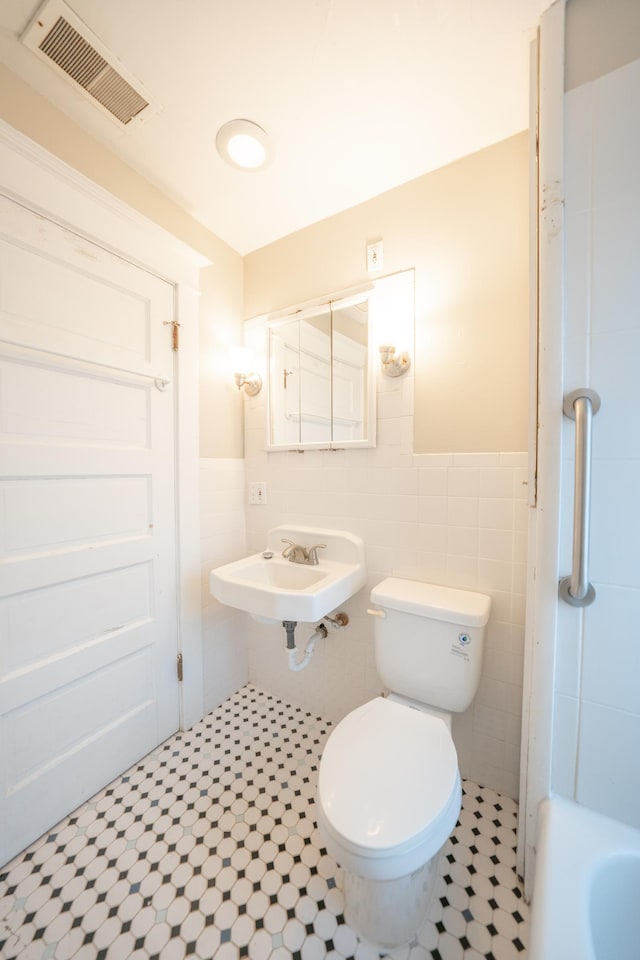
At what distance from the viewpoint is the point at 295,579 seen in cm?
156

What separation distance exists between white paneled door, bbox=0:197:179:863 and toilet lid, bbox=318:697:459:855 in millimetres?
917

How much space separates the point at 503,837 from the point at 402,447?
1352mm

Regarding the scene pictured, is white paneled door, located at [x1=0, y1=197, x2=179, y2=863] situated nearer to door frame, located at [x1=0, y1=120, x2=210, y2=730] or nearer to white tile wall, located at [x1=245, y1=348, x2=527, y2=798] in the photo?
door frame, located at [x1=0, y1=120, x2=210, y2=730]

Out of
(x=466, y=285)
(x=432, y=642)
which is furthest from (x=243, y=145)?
(x=432, y=642)

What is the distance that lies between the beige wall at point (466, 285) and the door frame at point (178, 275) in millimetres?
788

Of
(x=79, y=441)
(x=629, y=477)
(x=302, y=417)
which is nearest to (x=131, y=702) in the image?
(x=79, y=441)

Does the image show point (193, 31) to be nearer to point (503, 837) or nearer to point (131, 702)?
point (131, 702)

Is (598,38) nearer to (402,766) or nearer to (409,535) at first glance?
(409,535)

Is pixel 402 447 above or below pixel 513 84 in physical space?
below

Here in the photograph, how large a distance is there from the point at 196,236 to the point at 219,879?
2383 mm

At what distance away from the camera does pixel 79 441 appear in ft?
3.95

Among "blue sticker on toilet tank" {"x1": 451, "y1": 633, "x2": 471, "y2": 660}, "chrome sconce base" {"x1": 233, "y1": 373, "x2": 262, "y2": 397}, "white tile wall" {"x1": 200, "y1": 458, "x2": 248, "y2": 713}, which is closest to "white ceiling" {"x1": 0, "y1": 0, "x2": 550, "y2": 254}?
"chrome sconce base" {"x1": 233, "y1": 373, "x2": 262, "y2": 397}

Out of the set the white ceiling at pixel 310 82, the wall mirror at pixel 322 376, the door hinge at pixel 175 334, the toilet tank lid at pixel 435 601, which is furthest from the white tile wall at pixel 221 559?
the white ceiling at pixel 310 82

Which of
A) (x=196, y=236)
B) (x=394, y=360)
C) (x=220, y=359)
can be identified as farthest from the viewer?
(x=220, y=359)
